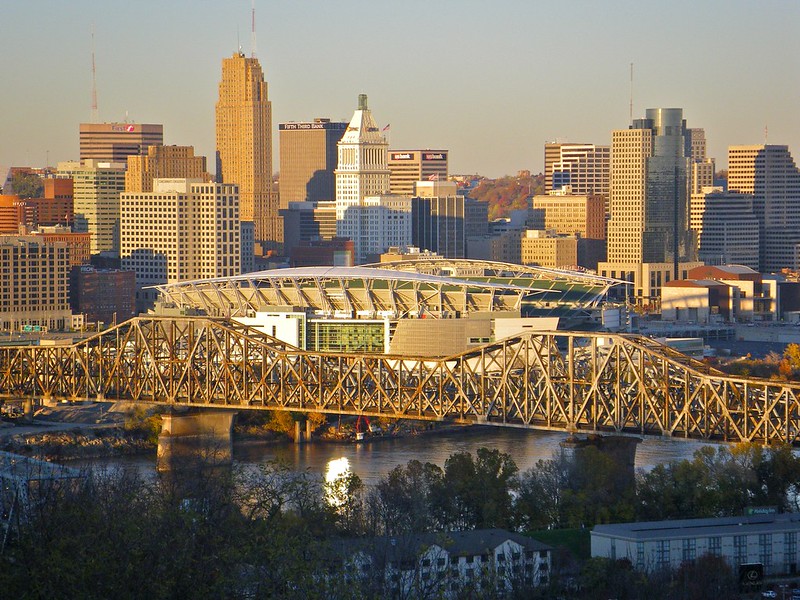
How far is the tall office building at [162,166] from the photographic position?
496ft

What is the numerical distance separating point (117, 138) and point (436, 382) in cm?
12231

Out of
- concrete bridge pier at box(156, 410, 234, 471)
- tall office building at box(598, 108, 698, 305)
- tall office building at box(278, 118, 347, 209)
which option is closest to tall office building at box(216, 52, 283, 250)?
tall office building at box(278, 118, 347, 209)

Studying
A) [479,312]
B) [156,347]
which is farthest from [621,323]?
[156,347]

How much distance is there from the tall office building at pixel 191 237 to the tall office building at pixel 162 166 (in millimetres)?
13106

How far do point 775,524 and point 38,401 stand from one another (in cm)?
4174

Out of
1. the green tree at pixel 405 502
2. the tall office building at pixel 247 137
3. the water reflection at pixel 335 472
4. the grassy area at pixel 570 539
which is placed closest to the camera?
the grassy area at pixel 570 539

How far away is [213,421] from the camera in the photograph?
67.7 meters

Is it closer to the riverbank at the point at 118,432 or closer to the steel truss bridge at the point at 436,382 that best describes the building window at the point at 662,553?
the steel truss bridge at the point at 436,382

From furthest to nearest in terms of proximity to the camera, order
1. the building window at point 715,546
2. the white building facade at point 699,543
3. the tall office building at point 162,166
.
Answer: the tall office building at point 162,166 < the building window at point 715,546 < the white building facade at point 699,543

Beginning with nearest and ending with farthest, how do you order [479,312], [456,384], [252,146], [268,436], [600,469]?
1. [600,469]
2. [456,384]
3. [268,436]
4. [479,312]
5. [252,146]

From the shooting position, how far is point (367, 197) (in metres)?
169

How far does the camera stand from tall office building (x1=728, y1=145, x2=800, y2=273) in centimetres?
17125

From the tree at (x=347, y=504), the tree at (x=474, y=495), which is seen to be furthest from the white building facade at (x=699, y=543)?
the tree at (x=347, y=504)

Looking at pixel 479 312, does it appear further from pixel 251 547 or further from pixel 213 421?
pixel 251 547
